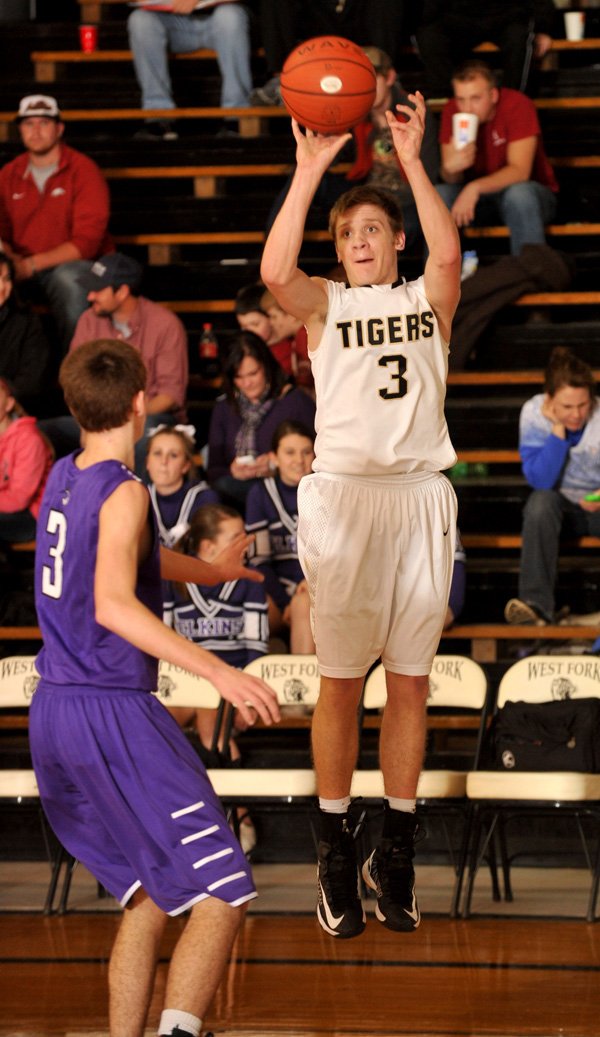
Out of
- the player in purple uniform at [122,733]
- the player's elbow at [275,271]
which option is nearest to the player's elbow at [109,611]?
the player in purple uniform at [122,733]

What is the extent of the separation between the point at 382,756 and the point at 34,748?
3.27ft

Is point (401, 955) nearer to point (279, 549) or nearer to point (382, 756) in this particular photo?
point (382, 756)

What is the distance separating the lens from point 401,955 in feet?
18.9

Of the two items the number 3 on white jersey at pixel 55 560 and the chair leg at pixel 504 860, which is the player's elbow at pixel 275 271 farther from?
the chair leg at pixel 504 860

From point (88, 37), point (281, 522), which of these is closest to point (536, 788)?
point (281, 522)

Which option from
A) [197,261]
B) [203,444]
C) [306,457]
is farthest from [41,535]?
[197,261]

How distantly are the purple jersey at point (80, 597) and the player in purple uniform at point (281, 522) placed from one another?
3.31 m

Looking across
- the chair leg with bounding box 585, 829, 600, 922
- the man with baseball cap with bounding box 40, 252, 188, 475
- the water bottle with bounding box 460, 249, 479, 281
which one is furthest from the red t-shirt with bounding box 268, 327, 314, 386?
the chair leg with bounding box 585, 829, 600, 922

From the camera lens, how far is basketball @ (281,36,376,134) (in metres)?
4.14

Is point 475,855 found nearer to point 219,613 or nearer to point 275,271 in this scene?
point 219,613

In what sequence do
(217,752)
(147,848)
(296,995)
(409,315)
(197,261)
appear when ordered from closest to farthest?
(147,848), (409,315), (296,995), (217,752), (197,261)

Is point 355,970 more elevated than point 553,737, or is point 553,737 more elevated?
point 553,737

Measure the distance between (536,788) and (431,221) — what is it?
2977 millimetres

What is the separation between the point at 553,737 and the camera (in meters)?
6.39
